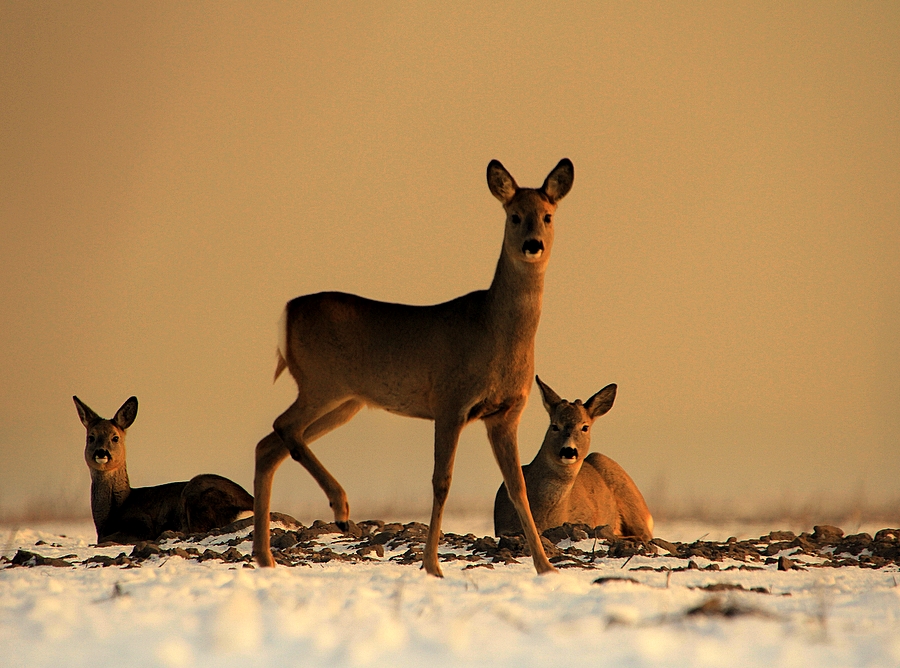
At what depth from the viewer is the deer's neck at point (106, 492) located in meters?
11.8

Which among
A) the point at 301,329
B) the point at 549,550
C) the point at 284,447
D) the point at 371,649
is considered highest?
the point at 301,329

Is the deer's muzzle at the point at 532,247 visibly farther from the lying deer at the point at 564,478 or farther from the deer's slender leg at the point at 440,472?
the lying deer at the point at 564,478

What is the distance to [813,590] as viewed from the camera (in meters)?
5.95

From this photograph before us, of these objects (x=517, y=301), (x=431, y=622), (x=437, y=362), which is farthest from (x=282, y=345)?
(x=431, y=622)

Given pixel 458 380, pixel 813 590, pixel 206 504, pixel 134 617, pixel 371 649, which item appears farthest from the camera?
pixel 206 504

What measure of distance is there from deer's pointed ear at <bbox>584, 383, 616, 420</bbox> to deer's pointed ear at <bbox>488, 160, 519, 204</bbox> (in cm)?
371

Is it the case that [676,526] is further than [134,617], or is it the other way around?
[676,526]

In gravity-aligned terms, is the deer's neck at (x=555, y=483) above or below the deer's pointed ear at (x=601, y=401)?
below

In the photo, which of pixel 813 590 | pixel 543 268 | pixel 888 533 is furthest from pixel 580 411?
pixel 813 590

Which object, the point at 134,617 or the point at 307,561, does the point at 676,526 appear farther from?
the point at 134,617

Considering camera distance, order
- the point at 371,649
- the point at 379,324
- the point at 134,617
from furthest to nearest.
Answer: the point at 379,324 < the point at 134,617 < the point at 371,649

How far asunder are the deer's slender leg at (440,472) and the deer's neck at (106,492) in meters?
6.41

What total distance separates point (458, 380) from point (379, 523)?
412 centimetres

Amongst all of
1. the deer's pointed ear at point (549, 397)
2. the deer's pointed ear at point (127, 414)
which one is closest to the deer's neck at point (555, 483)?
the deer's pointed ear at point (549, 397)
